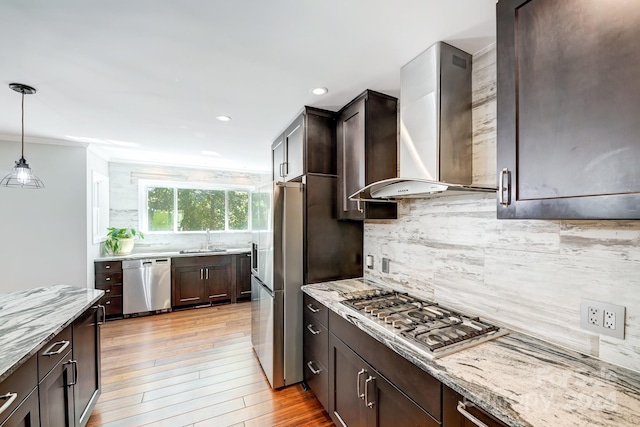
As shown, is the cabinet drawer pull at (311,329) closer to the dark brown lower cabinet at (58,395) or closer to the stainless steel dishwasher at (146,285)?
the dark brown lower cabinet at (58,395)

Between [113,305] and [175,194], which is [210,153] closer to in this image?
[175,194]

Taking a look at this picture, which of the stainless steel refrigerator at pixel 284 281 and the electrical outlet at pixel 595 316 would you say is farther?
the stainless steel refrigerator at pixel 284 281

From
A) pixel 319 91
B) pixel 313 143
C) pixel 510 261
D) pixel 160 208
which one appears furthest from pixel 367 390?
pixel 160 208

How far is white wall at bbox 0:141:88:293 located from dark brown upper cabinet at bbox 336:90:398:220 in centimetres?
343

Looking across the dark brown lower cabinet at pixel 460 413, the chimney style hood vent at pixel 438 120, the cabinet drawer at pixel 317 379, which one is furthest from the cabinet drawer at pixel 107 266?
the dark brown lower cabinet at pixel 460 413

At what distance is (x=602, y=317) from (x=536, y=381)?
16.6 inches

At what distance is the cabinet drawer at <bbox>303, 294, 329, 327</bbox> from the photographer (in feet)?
6.40

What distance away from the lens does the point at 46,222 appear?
10.8 ft

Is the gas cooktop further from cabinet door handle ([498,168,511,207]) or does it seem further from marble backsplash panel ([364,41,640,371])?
cabinet door handle ([498,168,511,207])

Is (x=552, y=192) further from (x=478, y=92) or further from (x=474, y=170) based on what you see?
(x=478, y=92)

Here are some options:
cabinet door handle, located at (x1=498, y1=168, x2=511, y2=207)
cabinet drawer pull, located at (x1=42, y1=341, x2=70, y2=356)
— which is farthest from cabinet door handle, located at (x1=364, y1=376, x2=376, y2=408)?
cabinet drawer pull, located at (x1=42, y1=341, x2=70, y2=356)

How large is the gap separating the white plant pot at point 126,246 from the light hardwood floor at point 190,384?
41.1 inches

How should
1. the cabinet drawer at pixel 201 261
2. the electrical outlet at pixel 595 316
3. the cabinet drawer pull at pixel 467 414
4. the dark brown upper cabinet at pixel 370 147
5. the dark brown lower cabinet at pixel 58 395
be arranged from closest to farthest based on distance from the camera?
the cabinet drawer pull at pixel 467 414 < the electrical outlet at pixel 595 316 < the dark brown lower cabinet at pixel 58 395 < the dark brown upper cabinet at pixel 370 147 < the cabinet drawer at pixel 201 261

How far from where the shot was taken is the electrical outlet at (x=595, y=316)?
1.09m
